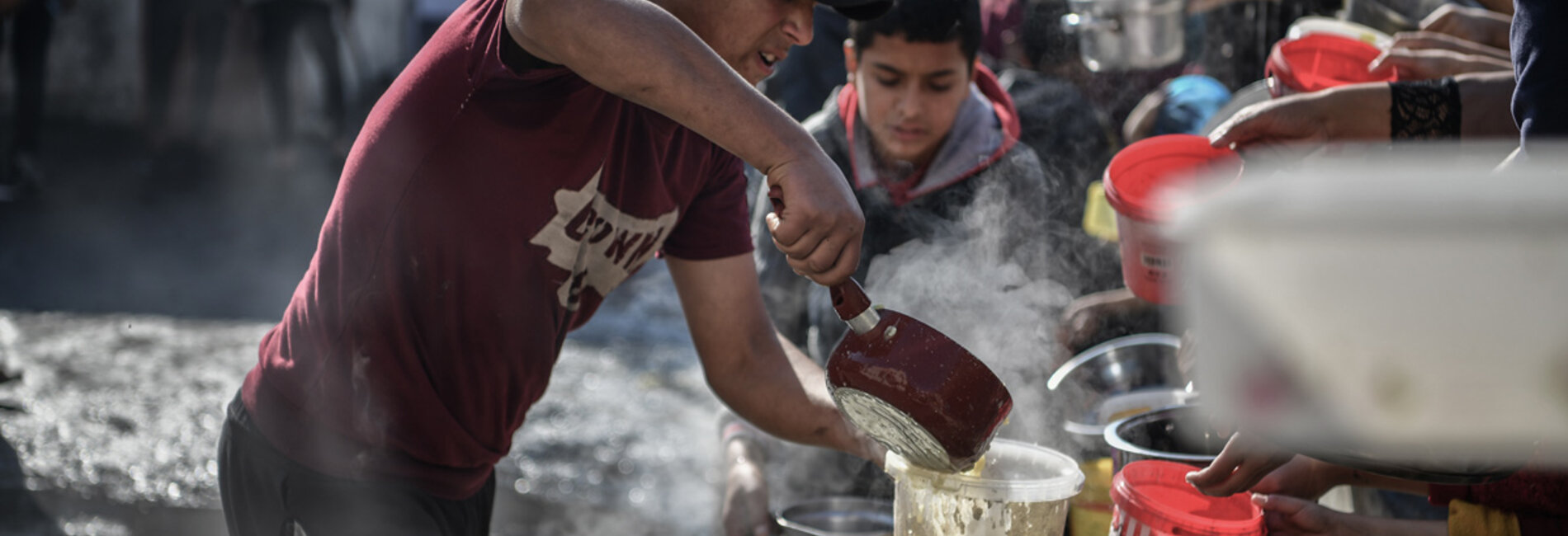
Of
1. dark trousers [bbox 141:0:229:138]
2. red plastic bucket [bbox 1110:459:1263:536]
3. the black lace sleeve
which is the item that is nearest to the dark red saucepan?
red plastic bucket [bbox 1110:459:1263:536]

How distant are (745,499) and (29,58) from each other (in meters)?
7.77

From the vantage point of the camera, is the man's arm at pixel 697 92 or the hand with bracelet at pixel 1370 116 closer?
the man's arm at pixel 697 92

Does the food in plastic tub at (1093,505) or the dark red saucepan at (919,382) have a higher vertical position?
the dark red saucepan at (919,382)

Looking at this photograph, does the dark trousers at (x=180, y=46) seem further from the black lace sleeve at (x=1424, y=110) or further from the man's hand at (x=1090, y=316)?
the black lace sleeve at (x=1424, y=110)

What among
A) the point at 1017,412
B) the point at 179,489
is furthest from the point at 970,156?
the point at 179,489

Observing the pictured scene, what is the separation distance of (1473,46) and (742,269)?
181cm

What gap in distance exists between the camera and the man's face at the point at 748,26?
1.79 metres

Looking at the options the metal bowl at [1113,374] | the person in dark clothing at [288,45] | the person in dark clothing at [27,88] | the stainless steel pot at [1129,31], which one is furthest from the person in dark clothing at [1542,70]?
the person in dark clothing at [288,45]

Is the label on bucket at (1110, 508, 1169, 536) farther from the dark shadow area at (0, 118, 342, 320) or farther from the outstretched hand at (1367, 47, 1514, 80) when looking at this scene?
the dark shadow area at (0, 118, 342, 320)

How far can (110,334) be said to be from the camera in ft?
18.4

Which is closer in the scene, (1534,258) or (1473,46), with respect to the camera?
(1534,258)

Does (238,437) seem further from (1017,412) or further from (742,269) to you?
(1017,412)

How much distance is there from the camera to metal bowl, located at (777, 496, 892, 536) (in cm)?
228

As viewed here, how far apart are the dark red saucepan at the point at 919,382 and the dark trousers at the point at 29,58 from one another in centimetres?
832
